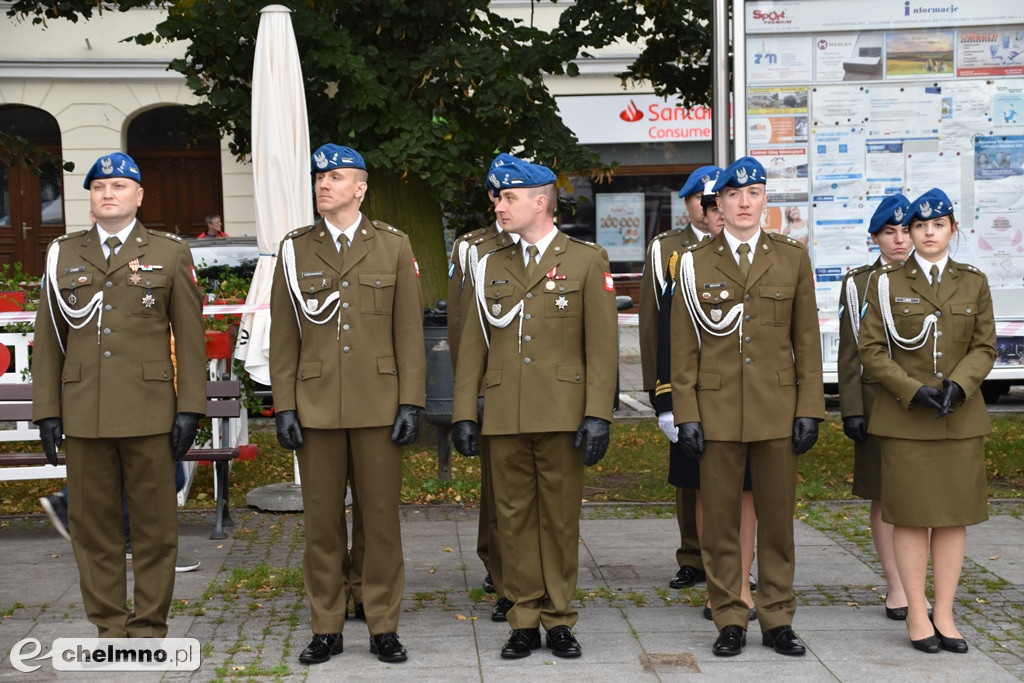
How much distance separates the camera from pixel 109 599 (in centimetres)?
601

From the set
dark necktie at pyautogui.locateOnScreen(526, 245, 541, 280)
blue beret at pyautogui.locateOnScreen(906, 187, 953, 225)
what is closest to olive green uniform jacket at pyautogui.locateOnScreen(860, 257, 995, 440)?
blue beret at pyautogui.locateOnScreen(906, 187, 953, 225)

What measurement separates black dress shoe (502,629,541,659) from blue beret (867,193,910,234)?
2464 mm

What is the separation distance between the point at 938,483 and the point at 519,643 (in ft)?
6.21

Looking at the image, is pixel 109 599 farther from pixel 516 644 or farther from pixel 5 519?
pixel 5 519

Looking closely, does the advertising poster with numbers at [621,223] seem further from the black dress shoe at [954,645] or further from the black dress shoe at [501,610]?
the black dress shoe at [954,645]

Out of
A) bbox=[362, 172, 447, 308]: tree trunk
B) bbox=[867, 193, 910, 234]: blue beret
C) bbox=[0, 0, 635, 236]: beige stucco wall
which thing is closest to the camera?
bbox=[867, 193, 910, 234]: blue beret

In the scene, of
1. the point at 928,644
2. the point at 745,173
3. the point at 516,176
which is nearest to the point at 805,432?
the point at 928,644

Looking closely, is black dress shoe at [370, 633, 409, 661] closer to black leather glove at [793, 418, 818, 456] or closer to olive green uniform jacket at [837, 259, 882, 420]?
black leather glove at [793, 418, 818, 456]

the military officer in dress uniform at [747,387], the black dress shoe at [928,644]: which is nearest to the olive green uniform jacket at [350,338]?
the military officer in dress uniform at [747,387]

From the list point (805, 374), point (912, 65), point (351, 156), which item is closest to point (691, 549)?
point (805, 374)

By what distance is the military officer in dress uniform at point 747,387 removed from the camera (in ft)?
20.0

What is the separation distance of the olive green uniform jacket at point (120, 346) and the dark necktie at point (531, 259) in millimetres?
1413

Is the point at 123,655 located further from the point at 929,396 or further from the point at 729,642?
the point at 929,396

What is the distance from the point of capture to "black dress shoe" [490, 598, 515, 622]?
6.66 meters
